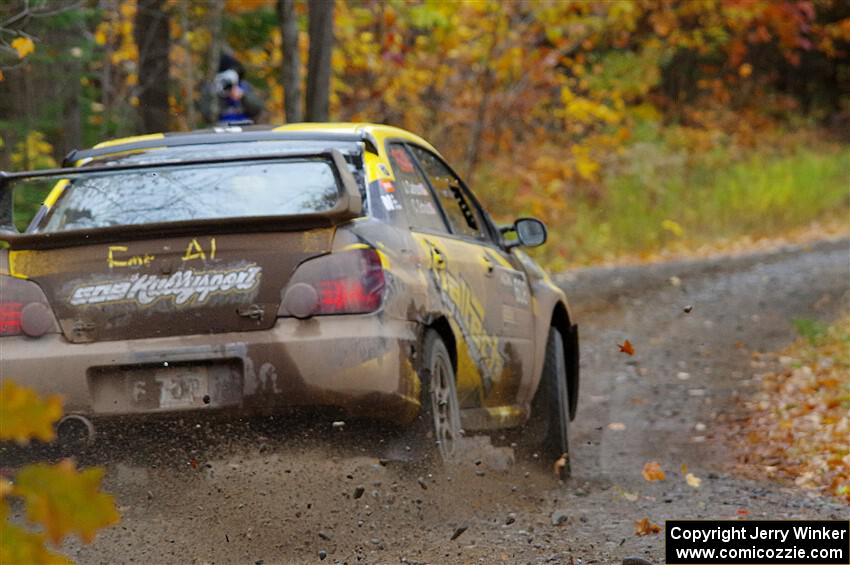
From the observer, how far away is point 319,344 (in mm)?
5566

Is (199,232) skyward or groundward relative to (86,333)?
skyward

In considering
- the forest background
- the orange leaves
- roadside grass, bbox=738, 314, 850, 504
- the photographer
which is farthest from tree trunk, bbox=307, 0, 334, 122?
the orange leaves

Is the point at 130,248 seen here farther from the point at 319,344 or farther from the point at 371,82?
the point at 371,82

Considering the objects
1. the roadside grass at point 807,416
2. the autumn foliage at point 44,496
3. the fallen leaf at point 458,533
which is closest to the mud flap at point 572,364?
the roadside grass at point 807,416

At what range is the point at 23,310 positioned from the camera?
5805mm

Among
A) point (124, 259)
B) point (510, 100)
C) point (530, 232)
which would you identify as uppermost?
point (124, 259)

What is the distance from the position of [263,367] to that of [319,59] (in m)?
10.6

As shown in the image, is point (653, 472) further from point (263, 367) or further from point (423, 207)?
point (263, 367)

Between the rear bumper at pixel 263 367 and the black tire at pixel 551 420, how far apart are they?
96.5 inches

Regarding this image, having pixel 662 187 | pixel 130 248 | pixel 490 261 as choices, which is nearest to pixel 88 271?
pixel 130 248

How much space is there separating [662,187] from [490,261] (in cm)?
1874

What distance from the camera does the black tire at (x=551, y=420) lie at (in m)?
8.05

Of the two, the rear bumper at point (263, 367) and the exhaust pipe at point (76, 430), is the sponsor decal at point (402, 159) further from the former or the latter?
the exhaust pipe at point (76, 430)
